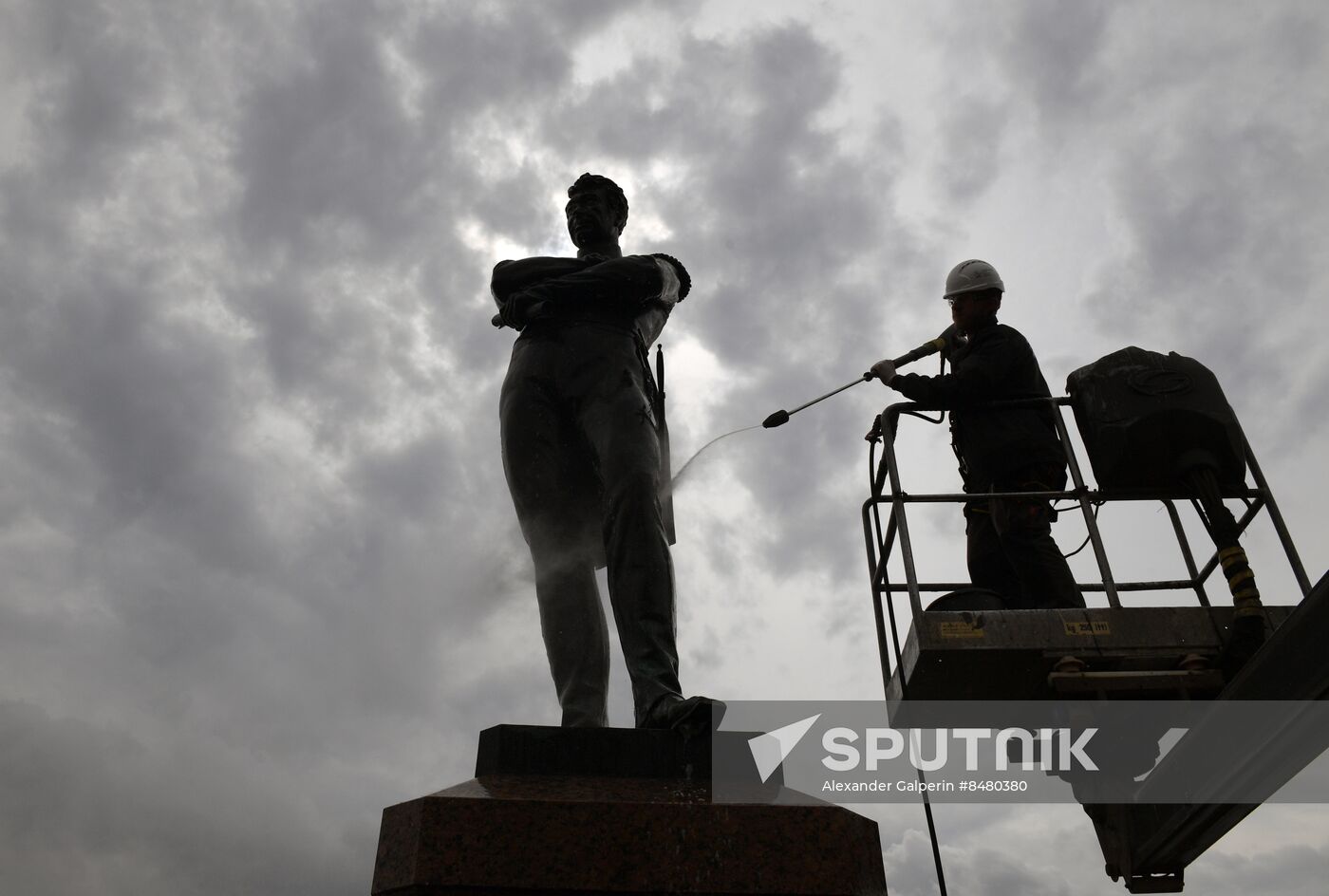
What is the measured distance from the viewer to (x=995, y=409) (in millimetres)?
6352

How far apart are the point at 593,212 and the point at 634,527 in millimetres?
1975

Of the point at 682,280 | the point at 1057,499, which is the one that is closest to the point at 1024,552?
the point at 1057,499

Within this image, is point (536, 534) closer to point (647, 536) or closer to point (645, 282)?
point (647, 536)

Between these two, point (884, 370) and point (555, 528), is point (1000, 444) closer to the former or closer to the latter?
point (884, 370)

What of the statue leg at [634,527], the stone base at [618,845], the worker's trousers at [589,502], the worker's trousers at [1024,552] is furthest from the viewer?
the worker's trousers at [1024,552]

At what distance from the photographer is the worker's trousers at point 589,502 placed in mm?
4328

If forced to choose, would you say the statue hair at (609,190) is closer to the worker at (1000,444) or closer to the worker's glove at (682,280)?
the worker's glove at (682,280)

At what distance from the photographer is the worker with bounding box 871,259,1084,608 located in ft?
19.6

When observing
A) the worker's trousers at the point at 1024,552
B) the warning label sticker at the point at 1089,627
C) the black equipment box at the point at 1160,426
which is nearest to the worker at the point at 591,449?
the worker's trousers at the point at 1024,552

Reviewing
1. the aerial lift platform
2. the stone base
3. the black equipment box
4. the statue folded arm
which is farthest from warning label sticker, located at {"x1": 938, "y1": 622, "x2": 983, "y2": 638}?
the stone base

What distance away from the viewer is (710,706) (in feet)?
12.3

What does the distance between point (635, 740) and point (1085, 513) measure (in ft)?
11.3

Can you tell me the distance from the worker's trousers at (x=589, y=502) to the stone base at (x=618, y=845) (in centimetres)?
78

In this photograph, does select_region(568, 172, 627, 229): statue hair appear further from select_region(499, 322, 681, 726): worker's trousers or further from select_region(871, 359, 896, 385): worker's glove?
select_region(871, 359, 896, 385): worker's glove
